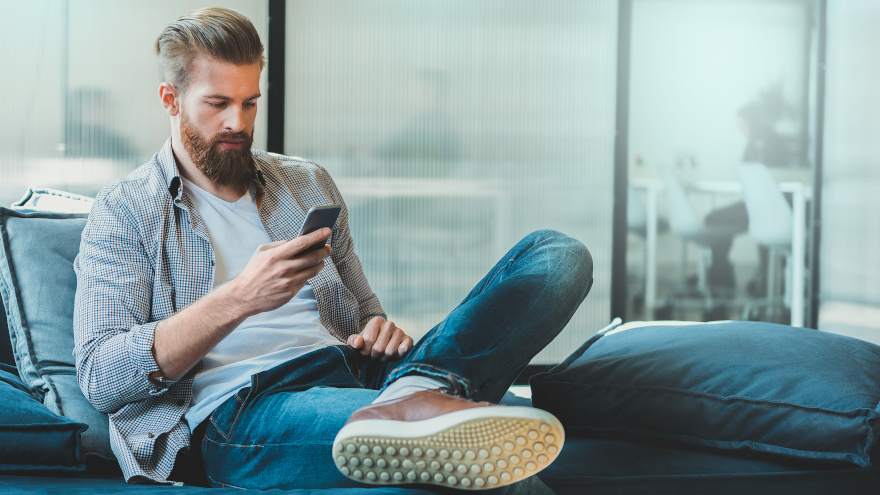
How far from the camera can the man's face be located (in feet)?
4.91

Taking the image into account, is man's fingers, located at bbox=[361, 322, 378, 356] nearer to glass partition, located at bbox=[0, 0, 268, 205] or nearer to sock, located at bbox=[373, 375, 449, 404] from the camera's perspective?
sock, located at bbox=[373, 375, 449, 404]

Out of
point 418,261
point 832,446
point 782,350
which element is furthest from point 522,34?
point 832,446

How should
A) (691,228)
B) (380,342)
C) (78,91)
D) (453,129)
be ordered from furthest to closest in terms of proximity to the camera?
(691,228) < (453,129) < (78,91) < (380,342)

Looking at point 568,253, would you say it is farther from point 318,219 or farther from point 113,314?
point 113,314

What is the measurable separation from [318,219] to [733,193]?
9.33 ft

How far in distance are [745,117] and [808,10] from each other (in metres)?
0.61

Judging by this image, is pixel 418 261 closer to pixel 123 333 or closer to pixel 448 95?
pixel 448 95

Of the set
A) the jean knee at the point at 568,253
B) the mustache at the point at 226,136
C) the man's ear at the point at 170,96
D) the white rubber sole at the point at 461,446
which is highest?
the man's ear at the point at 170,96

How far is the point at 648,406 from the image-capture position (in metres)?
1.45

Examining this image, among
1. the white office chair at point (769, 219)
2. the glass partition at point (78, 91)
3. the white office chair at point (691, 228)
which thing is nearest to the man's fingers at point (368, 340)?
the glass partition at point (78, 91)

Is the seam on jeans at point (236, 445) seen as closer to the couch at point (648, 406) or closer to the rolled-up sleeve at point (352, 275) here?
the couch at point (648, 406)

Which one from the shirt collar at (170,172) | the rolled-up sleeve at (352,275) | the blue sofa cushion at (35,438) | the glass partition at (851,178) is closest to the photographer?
the blue sofa cushion at (35,438)

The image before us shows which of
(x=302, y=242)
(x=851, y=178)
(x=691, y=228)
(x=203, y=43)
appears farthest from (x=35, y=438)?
(x=851, y=178)

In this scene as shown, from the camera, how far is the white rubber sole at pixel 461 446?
97cm
